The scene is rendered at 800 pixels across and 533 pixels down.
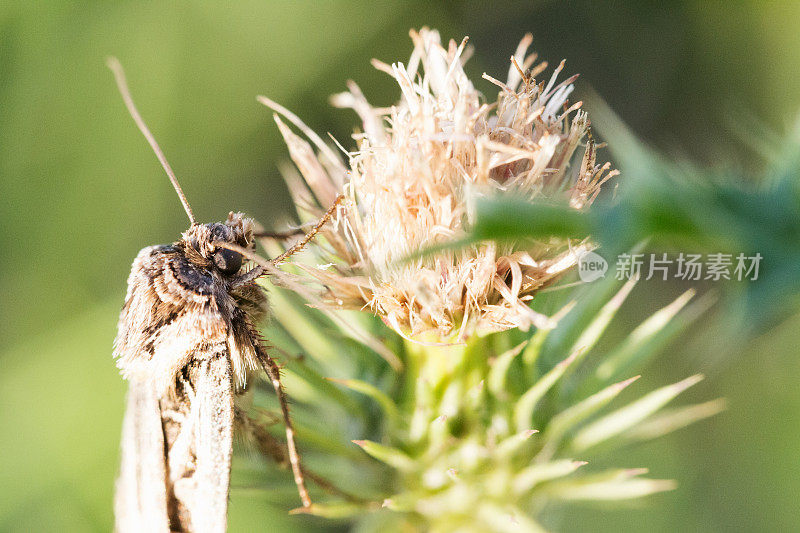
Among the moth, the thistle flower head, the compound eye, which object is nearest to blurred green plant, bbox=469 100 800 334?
the thistle flower head

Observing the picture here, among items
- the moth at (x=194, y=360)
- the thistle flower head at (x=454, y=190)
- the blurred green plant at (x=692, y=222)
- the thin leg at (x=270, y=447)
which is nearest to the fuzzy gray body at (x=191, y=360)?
the moth at (x=194, y=360)

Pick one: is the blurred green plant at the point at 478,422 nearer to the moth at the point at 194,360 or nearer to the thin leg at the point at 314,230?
the moth at the point at 194,360

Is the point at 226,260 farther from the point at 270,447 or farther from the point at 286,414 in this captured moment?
the point at 270,447

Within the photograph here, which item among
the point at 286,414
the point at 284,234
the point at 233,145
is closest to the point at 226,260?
the point at 284,234

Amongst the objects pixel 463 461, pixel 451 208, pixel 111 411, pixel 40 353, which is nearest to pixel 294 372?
pixel 463 461

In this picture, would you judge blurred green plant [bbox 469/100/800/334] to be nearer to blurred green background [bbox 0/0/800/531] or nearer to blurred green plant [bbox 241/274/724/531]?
blurred green plant [bbox 241/274/724/531]

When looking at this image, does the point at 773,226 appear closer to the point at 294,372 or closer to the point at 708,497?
the point at 294,372
